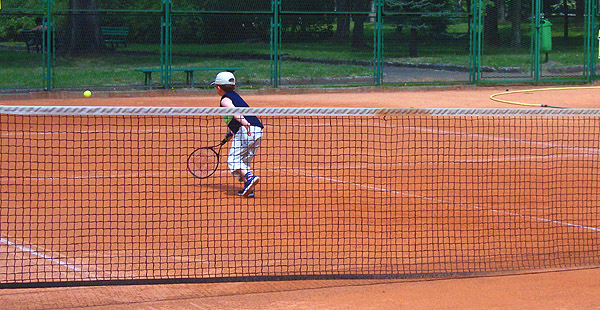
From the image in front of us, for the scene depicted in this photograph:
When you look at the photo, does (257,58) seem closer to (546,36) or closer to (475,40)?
(475,40)

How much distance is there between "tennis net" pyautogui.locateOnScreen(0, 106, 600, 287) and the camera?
6.29m

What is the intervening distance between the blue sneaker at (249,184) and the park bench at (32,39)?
48.2ft

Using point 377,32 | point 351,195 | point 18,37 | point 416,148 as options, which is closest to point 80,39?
point 18,37

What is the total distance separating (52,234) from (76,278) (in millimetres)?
1364

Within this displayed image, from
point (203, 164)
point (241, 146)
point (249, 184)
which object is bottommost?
point (249, 184)

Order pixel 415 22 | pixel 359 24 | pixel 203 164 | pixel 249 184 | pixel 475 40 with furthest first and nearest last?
pixel 359 24
pixel 475 40
pixel 415 22
pixel 203 164
pixel 249 184

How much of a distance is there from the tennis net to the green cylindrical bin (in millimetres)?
13548

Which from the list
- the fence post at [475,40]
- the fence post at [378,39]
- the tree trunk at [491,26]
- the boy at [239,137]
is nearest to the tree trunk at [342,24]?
the fence post at [378,39]

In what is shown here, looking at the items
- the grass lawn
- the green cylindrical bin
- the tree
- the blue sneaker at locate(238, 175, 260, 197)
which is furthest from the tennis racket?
the green cylindrical bin

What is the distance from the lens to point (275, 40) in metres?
22.2

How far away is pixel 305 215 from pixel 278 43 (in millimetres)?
15164

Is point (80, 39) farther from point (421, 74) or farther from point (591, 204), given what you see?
point (591, 204)

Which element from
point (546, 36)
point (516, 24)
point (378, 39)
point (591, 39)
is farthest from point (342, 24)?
point (591, 39)

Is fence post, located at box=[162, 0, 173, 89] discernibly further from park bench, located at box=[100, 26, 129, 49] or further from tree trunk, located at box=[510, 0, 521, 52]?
tree trunk, located at box=[510, 0, 521, 52]
